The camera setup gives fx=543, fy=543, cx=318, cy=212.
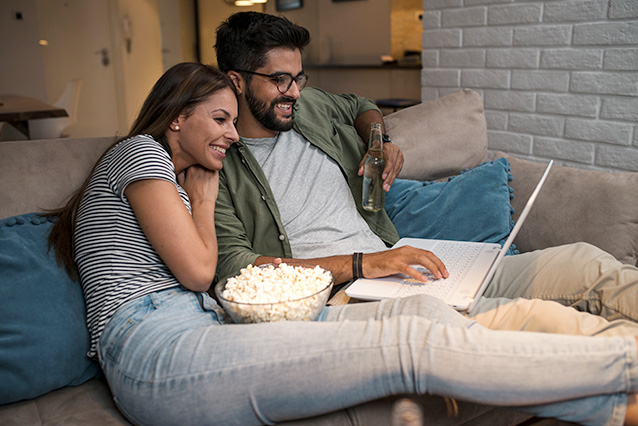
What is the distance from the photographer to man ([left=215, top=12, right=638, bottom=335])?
1.36m

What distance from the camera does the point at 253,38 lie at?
1.70m

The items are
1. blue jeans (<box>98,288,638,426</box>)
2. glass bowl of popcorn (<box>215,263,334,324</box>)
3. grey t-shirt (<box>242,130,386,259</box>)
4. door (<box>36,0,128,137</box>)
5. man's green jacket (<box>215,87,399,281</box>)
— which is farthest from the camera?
door (<box>36,0,128,137</box>)

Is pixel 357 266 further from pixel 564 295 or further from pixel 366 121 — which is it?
pixel 366 121

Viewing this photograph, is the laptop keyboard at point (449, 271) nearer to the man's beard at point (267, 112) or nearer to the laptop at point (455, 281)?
the laptop at point (455, 281)

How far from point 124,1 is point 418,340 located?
3768 millimetres

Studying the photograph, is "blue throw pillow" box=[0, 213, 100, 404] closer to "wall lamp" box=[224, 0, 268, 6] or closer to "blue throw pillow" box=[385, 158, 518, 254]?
"blue throw pillow" box=[385, 158, 518, 254]

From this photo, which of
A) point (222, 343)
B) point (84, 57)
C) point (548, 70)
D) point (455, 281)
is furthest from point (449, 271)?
point (84, 57)

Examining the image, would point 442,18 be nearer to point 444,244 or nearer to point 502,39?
point 502,39

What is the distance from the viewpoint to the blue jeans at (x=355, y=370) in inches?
37.4

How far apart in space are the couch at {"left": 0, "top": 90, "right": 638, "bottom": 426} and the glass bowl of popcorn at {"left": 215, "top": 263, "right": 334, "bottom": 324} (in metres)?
0.22

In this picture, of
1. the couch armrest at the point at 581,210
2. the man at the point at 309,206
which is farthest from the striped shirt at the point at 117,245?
the couch armrest at the point at 581,210

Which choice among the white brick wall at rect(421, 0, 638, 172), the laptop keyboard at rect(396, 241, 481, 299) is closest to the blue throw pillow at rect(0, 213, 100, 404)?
the laptop keyboard at rect(396, 241, 481, 299)

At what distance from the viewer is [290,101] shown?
1.74 meters

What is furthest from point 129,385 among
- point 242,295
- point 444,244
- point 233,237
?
point 444,244
